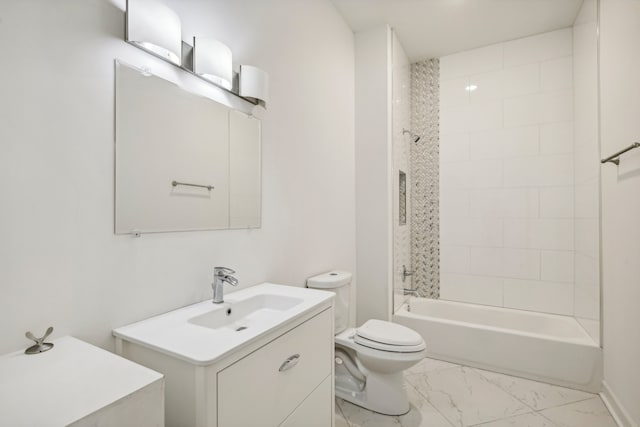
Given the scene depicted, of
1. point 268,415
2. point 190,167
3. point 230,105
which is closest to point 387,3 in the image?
point 230,105

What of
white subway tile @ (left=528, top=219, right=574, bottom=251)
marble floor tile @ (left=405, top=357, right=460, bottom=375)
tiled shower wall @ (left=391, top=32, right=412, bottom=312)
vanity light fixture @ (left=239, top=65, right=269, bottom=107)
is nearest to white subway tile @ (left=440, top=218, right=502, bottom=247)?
white subway tile @ (left=528, top=219, right=574, bottom=251)

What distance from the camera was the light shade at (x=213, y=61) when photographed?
1.22m

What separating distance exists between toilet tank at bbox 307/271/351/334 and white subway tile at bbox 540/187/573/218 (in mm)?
1892

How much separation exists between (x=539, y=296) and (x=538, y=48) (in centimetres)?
215

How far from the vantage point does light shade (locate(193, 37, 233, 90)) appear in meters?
1.22

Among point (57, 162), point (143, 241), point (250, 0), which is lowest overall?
point (143, 241)

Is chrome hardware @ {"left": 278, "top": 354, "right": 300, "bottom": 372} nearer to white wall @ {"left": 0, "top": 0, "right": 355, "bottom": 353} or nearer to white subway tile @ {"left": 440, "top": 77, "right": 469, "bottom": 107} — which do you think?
white wall @ {"left": 0, "top": 0, "right": 355, "bottom": 353}

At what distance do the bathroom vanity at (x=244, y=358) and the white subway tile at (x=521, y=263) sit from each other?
7.01 ft

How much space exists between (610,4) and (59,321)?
2.98 m

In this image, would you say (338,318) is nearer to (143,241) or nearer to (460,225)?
(143,241)

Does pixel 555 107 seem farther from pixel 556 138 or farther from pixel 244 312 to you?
pixel 244 312

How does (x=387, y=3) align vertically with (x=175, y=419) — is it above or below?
above

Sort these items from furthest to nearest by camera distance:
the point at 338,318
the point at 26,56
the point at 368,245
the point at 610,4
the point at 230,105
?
1. the point at 368,245
2. the point at 338,318
3. the point at 610,4
4. the point at 230,105
5. the point at 26,56

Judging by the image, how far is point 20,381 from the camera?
25.3 inches
